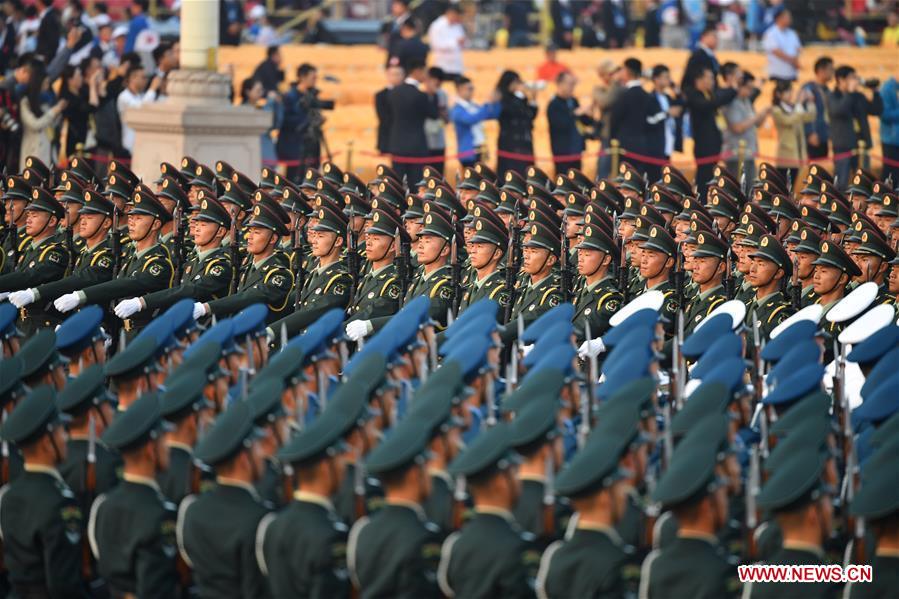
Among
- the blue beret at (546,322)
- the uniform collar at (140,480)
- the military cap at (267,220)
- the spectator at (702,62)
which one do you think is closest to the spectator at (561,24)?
the spectator at (702,62)

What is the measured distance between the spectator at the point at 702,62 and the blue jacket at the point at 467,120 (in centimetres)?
233

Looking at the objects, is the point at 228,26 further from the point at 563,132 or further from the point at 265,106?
the point at 563,132

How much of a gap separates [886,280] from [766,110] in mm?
9627

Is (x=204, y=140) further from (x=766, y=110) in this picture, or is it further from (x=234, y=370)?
(x=234, y=370)

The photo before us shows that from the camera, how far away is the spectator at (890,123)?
2230 cm

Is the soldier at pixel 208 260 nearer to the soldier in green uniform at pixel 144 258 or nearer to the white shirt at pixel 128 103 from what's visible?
the soldier in green uniform at pixel 144 258

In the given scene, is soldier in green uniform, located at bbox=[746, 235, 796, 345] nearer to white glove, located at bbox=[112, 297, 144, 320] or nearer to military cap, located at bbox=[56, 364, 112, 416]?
white glove, located at bbox=[112, 297, 144, 320]

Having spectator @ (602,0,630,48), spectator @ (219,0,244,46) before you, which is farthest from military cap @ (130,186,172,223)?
spectator @ (602,0,630,48)

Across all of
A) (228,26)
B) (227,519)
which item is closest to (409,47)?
(228,26)

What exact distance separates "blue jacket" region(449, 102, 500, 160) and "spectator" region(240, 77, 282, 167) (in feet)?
7.05

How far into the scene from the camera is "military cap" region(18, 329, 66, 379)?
9.77 metres

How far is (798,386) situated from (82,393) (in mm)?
3566

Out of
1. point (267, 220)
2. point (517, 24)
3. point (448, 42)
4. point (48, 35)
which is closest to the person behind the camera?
point (267, 220)

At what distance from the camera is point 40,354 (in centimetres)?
983
